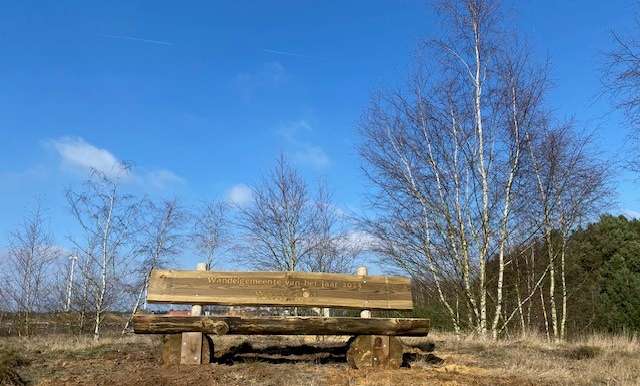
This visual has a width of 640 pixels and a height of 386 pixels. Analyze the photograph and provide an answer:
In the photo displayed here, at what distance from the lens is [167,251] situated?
16.4 m

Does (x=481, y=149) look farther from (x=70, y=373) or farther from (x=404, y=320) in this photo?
(x=70, y=373)

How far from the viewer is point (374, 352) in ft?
24.2

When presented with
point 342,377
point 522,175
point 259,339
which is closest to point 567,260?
point 522,175

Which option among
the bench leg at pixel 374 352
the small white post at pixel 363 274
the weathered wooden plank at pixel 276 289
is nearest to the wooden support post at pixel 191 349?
the weathered wooden plank at pixel 276 289

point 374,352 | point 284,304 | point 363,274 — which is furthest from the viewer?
point 363,274

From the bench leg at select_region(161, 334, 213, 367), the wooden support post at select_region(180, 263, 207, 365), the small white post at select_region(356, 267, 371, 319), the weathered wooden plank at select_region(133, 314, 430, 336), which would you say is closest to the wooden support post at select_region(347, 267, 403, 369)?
the weathered wooden plank at select_region(133, 314, 430, 336)

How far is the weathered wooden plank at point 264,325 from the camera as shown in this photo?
6.88 m

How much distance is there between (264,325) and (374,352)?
5.25 feet

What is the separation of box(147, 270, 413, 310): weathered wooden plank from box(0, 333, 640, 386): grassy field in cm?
88

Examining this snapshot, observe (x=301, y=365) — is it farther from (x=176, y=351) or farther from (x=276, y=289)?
(x=176, y=351)

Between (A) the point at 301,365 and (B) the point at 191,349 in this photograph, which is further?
(A) the point at 301,365

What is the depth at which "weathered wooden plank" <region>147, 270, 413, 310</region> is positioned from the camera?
7348 mm

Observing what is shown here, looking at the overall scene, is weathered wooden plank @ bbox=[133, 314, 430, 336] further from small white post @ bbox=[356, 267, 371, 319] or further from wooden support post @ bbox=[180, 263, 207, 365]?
small white post @ bbox=[356, 267, 371, 319]

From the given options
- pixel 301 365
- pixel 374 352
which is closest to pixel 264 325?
pixel 301 365
